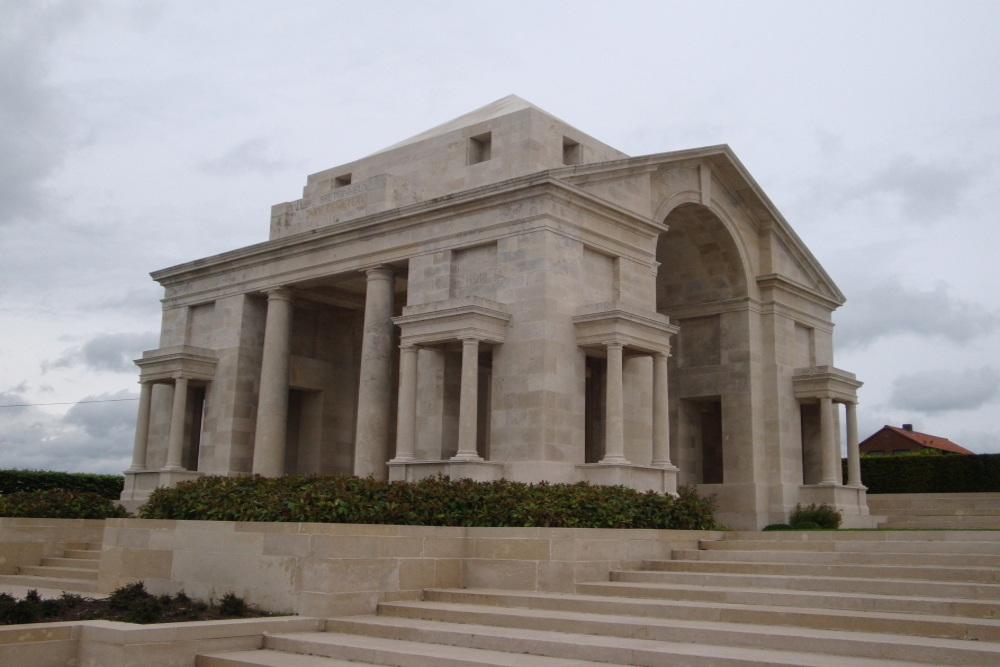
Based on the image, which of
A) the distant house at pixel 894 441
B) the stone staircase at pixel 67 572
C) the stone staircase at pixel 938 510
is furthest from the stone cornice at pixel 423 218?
the distant house at pixel 894 441

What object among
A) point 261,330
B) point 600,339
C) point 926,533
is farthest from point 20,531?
point 926,533

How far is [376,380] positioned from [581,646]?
53.9ft

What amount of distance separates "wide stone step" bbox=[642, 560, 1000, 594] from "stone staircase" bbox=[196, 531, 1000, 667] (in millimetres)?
19

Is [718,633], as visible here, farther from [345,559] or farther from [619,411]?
[619,411]

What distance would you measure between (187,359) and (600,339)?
14.5 meters

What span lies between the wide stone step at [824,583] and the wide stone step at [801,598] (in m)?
0.16

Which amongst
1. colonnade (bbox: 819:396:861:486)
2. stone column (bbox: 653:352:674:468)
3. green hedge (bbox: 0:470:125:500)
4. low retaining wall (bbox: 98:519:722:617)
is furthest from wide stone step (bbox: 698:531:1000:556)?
green hedge (bbox: 0:470:125:500)

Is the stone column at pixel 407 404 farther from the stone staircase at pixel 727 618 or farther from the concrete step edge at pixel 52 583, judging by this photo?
the stone staircase at pixel 727 618

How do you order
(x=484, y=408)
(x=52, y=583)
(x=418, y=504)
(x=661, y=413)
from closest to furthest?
(x=418, y=504) → (x=52, y=583) → (x=661, y=413) → (x=484, y=408)

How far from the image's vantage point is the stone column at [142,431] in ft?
103

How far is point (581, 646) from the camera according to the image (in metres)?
11.3

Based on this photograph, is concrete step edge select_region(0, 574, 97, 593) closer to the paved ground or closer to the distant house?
the paved ground

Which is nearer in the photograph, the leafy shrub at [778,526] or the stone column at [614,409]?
the stone column at [614,409]

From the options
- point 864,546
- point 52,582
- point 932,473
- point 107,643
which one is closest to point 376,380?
point 52,582
